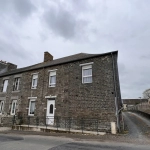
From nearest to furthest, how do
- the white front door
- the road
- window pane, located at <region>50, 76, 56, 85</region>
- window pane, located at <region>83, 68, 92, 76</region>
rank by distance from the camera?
1. the road
2. window pane, located at <region>83, 68, 92, 76</region>
3. the white front door
4. window pane, located at <region>50, 76, 56, 85</region>

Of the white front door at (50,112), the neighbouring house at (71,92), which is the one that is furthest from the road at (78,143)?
the white front door at (50,112)

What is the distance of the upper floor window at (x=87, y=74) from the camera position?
12.9 metres

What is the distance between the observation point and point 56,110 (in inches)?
533

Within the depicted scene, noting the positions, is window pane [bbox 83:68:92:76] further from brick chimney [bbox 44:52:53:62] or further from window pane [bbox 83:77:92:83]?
brick chimney [bbox 44:52:53:62]

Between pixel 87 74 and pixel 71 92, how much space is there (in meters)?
2.27

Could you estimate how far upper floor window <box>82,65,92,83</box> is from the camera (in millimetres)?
12867

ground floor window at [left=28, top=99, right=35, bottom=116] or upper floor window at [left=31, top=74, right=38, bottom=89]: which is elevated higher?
upper floor window at [left=31, top=74, right=38, bottom=89]

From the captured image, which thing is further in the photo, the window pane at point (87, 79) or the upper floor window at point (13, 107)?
the upper floor window at point (13, 107)

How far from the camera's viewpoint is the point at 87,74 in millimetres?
13102

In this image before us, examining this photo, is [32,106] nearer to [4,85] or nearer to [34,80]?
[34,80]

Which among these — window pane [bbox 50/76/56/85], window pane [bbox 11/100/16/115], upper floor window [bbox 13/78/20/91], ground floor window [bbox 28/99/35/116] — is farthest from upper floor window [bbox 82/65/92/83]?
window pane [bbox 11/100/16/115]

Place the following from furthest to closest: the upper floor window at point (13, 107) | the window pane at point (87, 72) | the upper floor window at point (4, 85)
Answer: the upper floor window at point (4, 85) < the upper floor window at point (13, 107) < the window pane at point (87, 72)

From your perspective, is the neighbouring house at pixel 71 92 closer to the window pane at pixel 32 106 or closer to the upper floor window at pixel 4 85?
the window pane at pixel 32 106

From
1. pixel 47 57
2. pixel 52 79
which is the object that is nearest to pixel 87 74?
pixel 52 79
